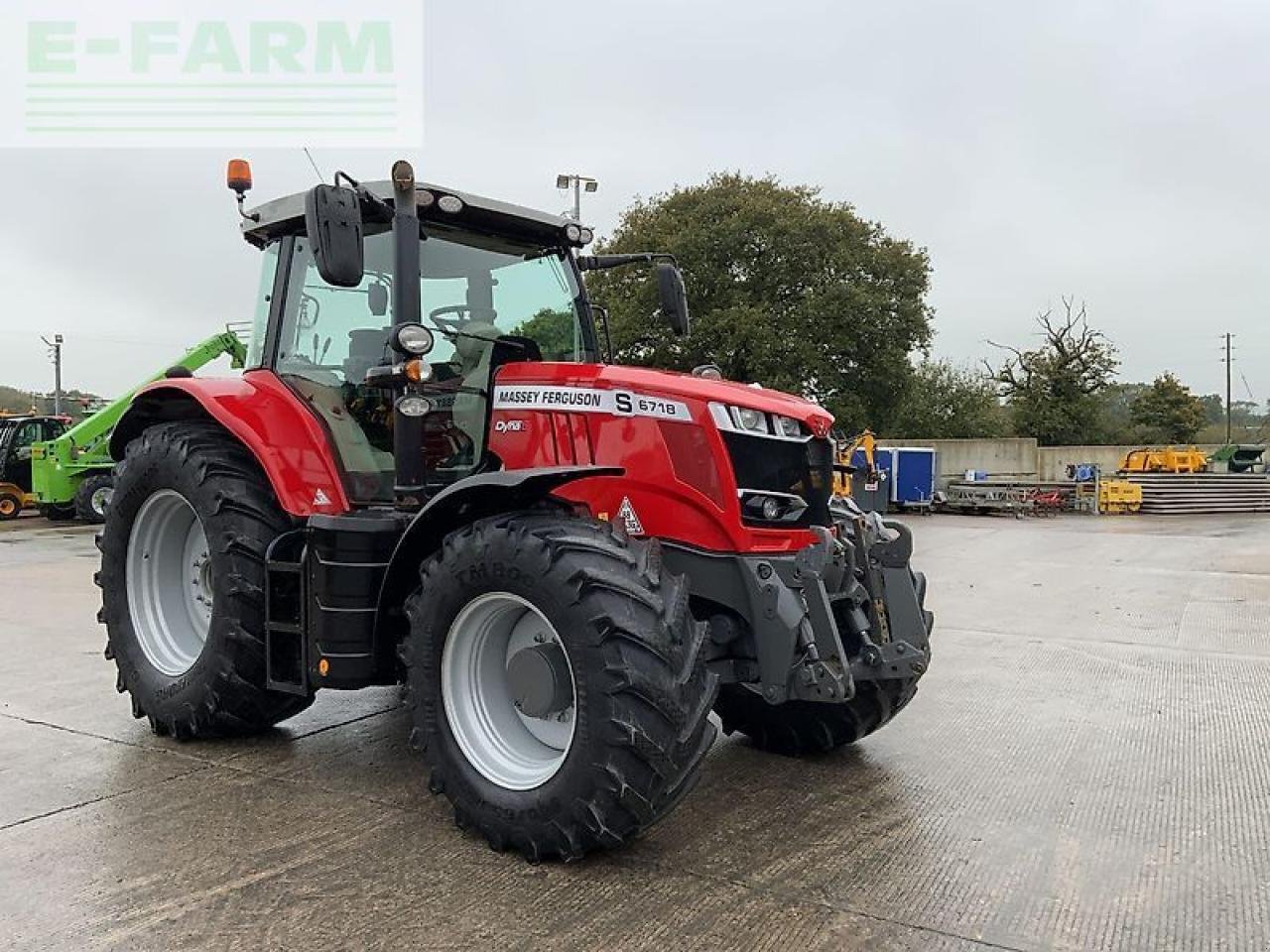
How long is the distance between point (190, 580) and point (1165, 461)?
30.8 metres

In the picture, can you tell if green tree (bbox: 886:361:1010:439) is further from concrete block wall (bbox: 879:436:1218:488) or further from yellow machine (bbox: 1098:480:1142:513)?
yellow machine (bbox: 1098:480:1142:513)

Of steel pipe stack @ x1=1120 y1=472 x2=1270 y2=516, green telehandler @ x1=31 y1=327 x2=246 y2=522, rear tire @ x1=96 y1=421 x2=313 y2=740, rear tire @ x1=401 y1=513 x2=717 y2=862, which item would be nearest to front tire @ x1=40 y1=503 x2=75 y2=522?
green telehandler @ x1=31 y1=327 x2=246 y2=522

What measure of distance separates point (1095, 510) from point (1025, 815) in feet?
81.0

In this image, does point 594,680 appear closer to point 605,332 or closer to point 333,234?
point 333,234

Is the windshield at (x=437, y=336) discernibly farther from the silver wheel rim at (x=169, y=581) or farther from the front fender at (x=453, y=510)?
the silver wheel rim at (x=169, y=581)

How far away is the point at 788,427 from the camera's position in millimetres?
4047

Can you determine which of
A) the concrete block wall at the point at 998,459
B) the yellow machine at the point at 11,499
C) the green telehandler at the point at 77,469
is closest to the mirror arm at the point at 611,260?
the green telehandler at the point at 77,469

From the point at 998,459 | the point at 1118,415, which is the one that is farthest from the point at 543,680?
the point at 1118,415

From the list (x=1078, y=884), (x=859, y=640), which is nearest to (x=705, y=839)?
(x=859, y=640)

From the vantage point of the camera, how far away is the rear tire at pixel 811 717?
4526mm

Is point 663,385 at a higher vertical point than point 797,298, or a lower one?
lower

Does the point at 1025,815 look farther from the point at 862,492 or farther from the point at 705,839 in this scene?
the point at 862,492

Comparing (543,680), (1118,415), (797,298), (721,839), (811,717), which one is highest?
(797,298)

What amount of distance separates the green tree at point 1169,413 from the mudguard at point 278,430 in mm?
47992
